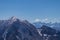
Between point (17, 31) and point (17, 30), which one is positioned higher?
point (17, 30)

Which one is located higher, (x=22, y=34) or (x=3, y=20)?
(x=3, y=20)

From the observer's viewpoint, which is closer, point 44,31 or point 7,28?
point 7,28

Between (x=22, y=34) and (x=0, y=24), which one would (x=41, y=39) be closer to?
(x=22, y=34)

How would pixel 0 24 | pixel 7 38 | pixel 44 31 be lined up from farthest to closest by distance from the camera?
pixel 44 31 → pixel 0 24 → pixel 7 38

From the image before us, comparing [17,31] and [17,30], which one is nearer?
[17,31]

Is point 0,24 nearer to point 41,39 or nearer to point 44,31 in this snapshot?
point 41,39

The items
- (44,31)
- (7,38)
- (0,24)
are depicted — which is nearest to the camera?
(7,38)

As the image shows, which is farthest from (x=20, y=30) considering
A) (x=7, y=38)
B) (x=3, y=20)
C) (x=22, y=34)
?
(x=3, y=20)
